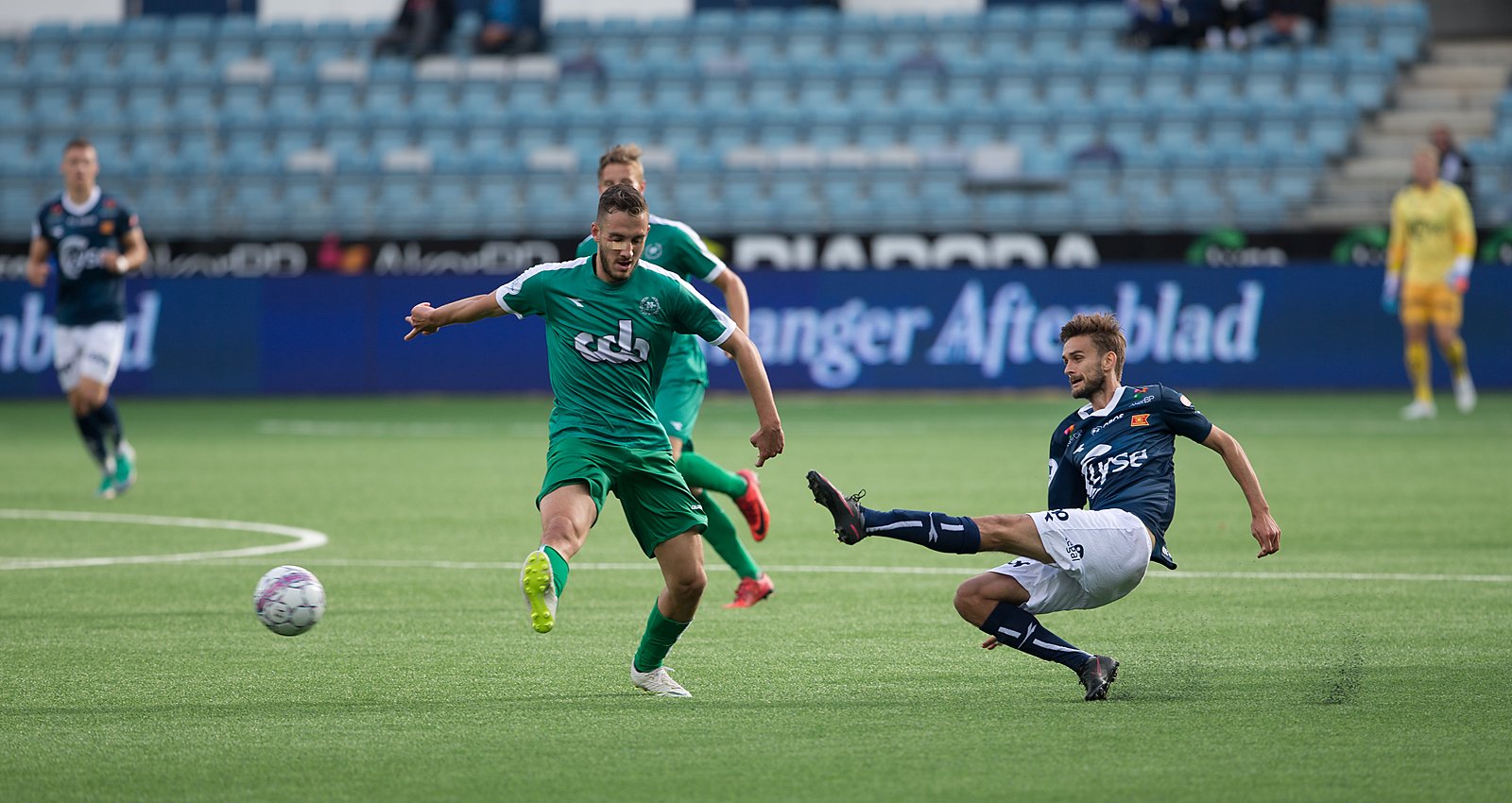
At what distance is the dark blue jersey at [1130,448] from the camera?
6230mm

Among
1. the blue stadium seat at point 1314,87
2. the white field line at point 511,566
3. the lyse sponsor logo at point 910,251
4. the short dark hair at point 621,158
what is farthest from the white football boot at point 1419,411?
the short dark hair at point 621,158

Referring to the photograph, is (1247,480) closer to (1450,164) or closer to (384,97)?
(1450,164)

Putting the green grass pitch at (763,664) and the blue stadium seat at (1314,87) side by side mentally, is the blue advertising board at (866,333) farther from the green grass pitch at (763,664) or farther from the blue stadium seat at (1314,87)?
the green grass pitch at (763,664)

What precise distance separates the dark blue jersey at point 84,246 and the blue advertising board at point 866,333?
8234mm

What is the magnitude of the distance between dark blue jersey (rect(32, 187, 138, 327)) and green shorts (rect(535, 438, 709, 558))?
316 inches

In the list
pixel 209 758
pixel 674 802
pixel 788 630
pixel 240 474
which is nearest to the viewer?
pixel 674 802

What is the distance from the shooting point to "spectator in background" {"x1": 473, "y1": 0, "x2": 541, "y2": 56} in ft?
89.4

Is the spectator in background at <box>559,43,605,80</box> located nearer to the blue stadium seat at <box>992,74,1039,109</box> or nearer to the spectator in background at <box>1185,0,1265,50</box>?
the blue stadium seat at <box>992,74,1039,109</box>

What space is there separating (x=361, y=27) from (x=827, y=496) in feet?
80.6

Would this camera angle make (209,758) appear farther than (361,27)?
No

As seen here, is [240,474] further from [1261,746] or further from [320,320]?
[1261,746]

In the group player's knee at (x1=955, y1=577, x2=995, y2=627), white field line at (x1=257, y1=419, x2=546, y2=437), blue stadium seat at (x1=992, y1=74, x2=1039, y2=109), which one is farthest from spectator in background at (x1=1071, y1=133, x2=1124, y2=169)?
player's knee at (x1=955, y1=577, x2=995, y2=627)

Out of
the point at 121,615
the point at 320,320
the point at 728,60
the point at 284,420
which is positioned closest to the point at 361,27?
the point at 728,60

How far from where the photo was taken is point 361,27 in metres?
28.5
